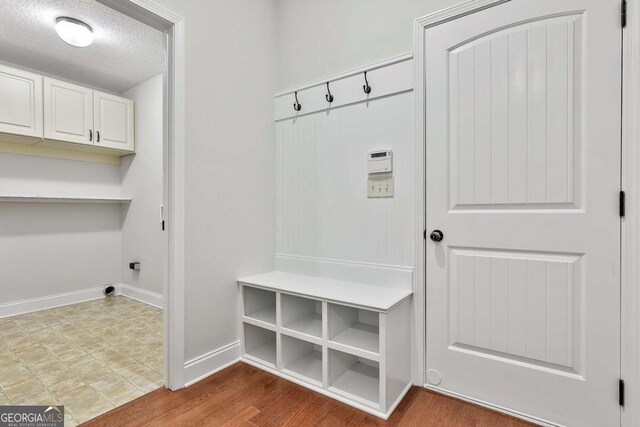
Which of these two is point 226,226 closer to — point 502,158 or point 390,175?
point 390,175

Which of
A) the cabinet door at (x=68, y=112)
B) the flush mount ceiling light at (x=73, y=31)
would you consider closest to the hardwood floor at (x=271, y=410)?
the flush mount ceiling light at (x=73, y=31)

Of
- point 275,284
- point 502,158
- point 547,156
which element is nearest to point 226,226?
point 275,284

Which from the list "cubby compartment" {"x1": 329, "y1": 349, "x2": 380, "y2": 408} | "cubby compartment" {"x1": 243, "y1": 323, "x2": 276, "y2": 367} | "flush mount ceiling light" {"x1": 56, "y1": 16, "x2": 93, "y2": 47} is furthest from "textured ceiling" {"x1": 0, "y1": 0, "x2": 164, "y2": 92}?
"cubby compartment" {"x1": 329, "y1": 349, "x2": 380, "y2": 408}

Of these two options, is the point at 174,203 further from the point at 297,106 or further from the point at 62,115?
the point at 62,115

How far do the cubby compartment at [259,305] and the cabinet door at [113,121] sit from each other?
2.59m

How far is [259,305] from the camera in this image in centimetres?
223

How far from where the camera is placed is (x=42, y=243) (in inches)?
130

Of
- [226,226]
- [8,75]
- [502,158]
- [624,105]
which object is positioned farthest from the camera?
[8,75]

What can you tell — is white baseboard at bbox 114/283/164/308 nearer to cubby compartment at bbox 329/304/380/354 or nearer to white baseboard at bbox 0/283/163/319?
white baseboard at bbox 0/283/163/319

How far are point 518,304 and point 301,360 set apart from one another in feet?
4.31

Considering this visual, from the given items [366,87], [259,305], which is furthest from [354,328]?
[366,87]

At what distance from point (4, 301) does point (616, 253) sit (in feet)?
15.7

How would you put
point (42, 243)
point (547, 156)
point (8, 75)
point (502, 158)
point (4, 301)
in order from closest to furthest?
point (547, 156), point (502, 158), point (8, 75), point (4, 301), point (42, 243)

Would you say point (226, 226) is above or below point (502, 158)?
below
